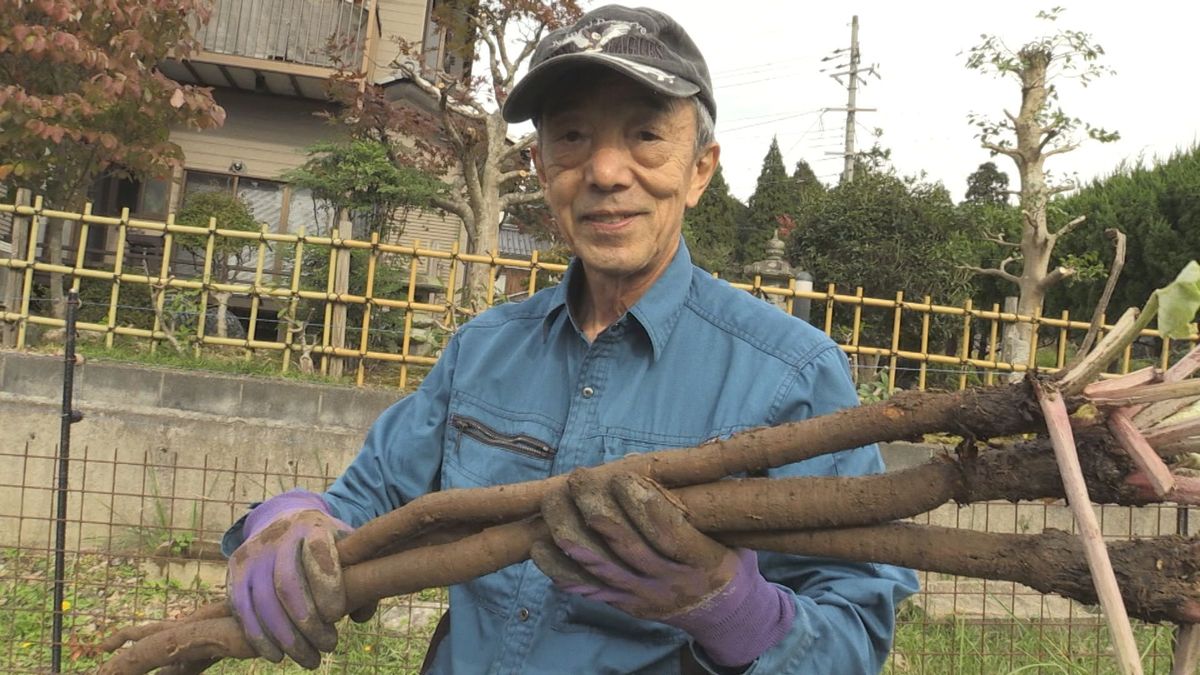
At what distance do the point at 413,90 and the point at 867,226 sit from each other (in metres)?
6.33

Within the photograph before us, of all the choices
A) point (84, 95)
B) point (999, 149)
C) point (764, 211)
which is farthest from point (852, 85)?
point (84, 95)

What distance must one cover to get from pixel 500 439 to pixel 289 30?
34.6ft

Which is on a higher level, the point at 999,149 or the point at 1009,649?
the point at 999,149

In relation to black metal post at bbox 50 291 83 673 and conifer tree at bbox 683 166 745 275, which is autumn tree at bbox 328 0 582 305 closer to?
black metal post at bbox 50 291 83 673

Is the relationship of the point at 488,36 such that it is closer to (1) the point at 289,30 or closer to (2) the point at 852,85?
(1) the point at 289,30

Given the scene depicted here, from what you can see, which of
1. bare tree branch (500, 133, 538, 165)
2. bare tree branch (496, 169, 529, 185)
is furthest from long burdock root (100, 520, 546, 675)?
bare tree branch (496, 169, 529, 185)

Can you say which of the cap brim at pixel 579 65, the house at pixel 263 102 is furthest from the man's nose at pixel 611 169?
the house at pixel 263 102

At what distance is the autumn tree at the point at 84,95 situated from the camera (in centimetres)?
650

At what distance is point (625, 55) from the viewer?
144 centimetres

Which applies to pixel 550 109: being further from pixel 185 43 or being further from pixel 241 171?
pixel 241 171

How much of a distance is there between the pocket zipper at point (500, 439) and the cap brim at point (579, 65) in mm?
598

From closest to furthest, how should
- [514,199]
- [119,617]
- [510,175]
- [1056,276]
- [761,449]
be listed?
1. [761,449]
2. [119,617]
3. [1056,276]
4. [510,175]
5. [514,199]

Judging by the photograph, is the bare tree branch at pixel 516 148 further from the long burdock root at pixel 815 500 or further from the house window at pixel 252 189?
the long burdock root at pixel 815 500

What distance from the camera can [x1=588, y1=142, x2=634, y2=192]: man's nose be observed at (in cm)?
150
